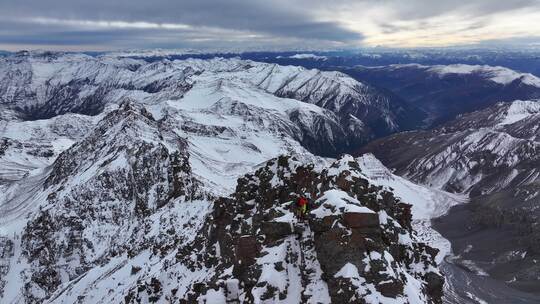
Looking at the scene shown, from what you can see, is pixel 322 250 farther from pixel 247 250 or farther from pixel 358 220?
pixel 247 250

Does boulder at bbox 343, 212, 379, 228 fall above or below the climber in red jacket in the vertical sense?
above

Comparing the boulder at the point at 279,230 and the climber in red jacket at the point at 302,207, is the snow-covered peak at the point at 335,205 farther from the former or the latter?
the boulder at the point at 279,230

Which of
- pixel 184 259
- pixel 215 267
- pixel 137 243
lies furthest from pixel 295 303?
pixel 137 243

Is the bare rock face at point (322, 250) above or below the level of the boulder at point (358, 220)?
below

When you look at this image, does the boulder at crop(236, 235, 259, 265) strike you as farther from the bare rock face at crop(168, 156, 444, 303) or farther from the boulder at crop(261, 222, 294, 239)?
the boulder at crop(261, 222, 294, 239)

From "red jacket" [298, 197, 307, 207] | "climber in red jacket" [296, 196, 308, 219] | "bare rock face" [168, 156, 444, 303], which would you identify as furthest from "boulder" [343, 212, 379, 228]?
"red jacket" [298, 197, 307, 207]

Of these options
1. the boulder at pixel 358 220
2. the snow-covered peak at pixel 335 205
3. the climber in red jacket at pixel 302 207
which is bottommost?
the climber in red jacket at pixel 302 207

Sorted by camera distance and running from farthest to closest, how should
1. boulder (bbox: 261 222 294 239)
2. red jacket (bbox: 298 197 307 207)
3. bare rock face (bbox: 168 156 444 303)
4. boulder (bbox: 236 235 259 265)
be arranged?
red jacket (bbox: 298 197 307 207), boulder (bbox: 261 222 294 239), boulder (bbox: 236 235 259 265), bare rock face (bbox: 168 156 444 303)

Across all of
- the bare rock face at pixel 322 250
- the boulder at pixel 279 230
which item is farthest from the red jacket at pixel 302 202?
the boulder at pixel 279 230
